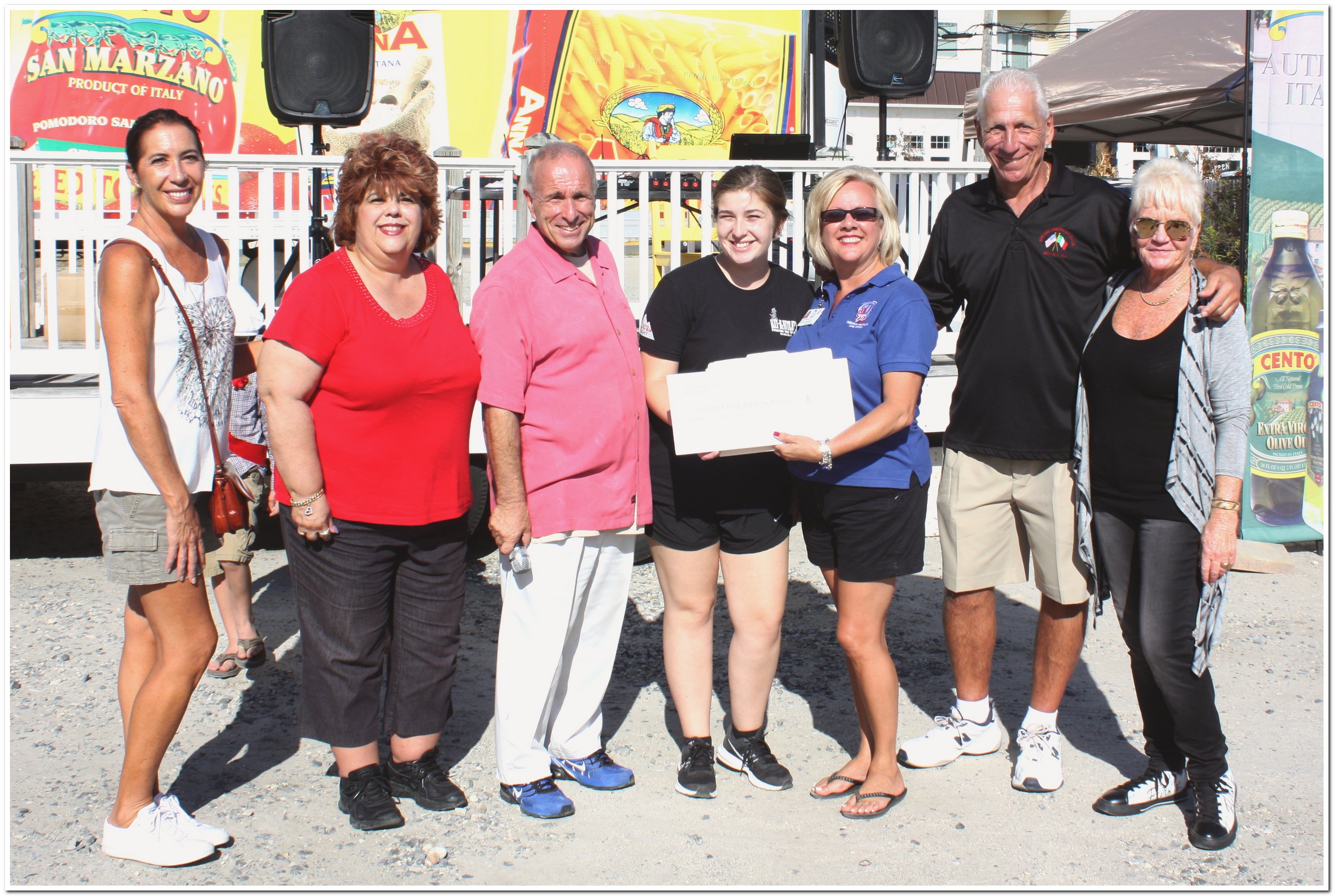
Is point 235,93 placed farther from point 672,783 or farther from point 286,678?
point 672,783

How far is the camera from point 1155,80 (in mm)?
8672

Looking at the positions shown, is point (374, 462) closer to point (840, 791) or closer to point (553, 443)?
point (553, 443)

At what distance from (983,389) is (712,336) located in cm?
89

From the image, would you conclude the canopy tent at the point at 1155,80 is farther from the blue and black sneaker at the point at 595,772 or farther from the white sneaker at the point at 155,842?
the white sneaker at the point at 155,842

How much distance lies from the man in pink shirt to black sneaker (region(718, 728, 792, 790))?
0.57 metres

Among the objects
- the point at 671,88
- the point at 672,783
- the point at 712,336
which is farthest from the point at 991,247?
the point at 671,88

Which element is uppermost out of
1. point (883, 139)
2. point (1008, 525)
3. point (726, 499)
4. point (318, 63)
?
point (318, 63)

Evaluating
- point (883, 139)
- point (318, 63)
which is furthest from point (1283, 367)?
point (318, 63)

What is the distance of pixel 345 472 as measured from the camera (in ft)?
9.06

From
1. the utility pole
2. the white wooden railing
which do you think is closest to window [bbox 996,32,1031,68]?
the utility pole

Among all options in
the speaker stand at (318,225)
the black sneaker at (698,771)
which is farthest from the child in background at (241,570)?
the black sneaker at (698,771)

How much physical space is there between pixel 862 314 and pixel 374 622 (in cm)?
165

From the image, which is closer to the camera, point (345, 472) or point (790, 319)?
point (345, 472)

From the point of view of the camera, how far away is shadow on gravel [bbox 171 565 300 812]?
10.4ft
